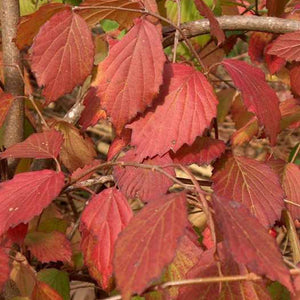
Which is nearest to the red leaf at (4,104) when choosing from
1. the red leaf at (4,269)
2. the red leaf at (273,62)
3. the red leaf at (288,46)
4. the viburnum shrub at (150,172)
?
the viburnum shrub at (150,172)

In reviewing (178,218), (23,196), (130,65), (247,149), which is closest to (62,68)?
(130,65)

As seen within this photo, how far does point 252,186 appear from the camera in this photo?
2.98 ft

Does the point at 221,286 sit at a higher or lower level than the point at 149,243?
lower

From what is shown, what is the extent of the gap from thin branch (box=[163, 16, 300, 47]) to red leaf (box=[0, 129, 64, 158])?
0.33 metres

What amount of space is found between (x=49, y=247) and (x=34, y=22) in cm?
42

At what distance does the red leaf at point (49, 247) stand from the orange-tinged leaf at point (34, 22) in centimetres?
38

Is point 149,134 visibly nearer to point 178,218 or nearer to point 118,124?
point 118,124

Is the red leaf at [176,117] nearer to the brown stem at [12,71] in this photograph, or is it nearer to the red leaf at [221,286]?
the red leaf at [221,286]

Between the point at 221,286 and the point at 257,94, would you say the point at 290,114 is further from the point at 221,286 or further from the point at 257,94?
the point at 221,286

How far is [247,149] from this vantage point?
2.83 metres

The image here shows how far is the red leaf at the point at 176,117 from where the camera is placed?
865 millimetres

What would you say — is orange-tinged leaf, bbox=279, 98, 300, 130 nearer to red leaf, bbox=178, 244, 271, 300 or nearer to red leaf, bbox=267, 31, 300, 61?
red leaf, bbox=267, 31, 300, 61

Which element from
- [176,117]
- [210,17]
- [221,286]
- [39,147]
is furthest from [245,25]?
[221,286]

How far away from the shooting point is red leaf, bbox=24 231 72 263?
3.63 feet
